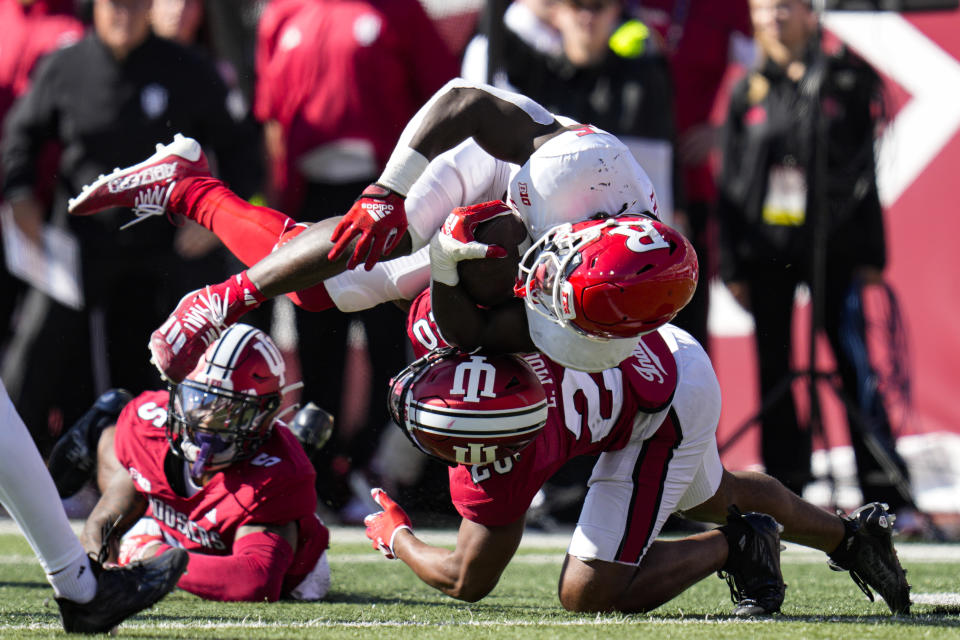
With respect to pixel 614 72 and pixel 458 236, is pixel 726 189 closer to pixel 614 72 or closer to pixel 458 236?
pixel 614 72

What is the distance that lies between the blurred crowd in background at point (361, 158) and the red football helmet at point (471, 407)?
8.34ft

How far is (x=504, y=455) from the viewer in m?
3.65

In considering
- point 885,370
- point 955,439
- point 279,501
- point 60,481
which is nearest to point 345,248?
point 279,501

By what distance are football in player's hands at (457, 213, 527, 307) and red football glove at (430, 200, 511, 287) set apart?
2 centimetres

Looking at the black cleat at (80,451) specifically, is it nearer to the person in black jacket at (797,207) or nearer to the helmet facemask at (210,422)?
the helmet facemask at (210,422)

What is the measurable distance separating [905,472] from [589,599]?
262 cm

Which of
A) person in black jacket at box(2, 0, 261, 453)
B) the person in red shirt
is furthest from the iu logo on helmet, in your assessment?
person in black jacket at box(2, 0, 261, 453)

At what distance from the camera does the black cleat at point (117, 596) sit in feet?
10.7

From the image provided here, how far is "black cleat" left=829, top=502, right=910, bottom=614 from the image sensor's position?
154 inches

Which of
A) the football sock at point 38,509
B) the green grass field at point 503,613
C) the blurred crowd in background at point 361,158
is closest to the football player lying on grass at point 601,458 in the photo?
the green grass field at point 503,613

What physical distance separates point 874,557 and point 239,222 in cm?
212

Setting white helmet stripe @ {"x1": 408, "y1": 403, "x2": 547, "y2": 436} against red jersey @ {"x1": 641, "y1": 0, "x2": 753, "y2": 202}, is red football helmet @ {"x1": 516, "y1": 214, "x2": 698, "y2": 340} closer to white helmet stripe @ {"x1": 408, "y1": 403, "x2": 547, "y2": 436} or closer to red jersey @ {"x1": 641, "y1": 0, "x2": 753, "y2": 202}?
white helmet stripe @ {"x1": 408, "y1": 403, "x2": 547, "y2": 436}

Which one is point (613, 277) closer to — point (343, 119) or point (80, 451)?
point (80, 451)

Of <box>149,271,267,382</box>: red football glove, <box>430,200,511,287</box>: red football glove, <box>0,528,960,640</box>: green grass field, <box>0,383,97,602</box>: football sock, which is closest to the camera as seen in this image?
<box>0,383,97,602</box>: football sock
